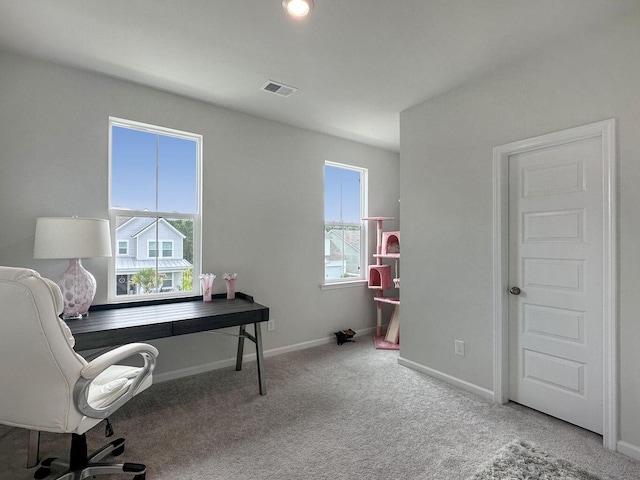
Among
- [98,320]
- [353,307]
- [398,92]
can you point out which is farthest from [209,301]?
[398,92]

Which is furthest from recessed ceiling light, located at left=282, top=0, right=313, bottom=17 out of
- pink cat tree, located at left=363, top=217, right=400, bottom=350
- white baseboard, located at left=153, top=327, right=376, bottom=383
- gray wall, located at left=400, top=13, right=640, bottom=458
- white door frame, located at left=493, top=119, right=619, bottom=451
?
white baseboard, located at left=153, top=327, right=376, bottom=383

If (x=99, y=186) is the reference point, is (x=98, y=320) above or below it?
below

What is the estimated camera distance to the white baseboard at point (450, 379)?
265 centimetres

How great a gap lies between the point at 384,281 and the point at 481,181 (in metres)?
1.89

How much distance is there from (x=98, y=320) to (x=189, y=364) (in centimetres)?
105

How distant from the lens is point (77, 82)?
8.55ft

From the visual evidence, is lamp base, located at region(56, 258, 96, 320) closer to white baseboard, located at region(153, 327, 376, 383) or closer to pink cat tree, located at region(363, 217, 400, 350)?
white baseboard, located at region(153, 327, 376, 383)

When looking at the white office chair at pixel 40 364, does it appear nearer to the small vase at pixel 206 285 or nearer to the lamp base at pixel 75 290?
the lamp base at pixel 75 290

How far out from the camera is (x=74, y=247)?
216cm

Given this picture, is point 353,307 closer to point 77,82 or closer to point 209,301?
point 209,301

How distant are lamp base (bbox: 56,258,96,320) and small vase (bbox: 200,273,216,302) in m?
0.87

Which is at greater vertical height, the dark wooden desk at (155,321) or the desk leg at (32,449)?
the dark wooden desk at (155,321)

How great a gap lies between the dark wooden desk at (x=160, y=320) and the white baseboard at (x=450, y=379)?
145 cm

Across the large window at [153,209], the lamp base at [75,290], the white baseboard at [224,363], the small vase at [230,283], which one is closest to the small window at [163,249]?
the large window at [153,209]
